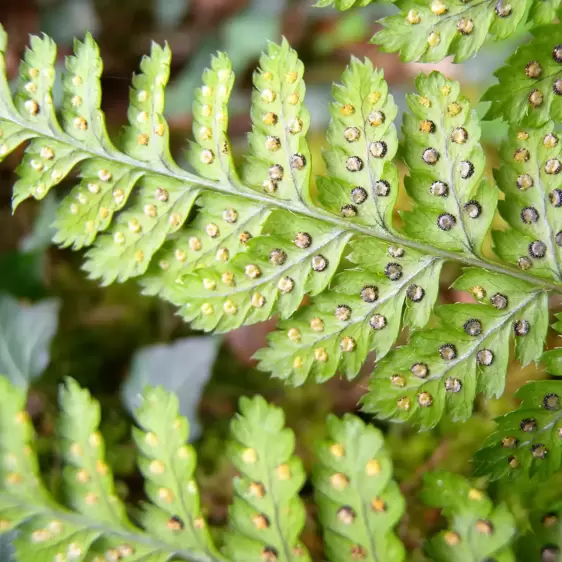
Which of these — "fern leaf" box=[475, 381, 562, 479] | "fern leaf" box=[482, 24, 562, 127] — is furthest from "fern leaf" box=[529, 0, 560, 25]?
"fern leaf" box=[475, 381, 562, 479]

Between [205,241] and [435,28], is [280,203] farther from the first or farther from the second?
[435,28]

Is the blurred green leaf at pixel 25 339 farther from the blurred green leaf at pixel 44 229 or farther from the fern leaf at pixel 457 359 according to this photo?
the fern leaf at pixel 457 359

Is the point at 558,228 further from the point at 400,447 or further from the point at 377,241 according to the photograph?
the point at 400,447

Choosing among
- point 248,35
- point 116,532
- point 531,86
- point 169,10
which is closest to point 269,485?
point 116,532

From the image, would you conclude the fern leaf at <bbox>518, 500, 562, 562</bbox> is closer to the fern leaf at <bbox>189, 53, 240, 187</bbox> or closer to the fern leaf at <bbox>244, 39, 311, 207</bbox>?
the fern leaf at <bbox>244, 39, 311, 207</bbox>

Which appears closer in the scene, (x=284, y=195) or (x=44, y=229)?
(x=284, y=195)

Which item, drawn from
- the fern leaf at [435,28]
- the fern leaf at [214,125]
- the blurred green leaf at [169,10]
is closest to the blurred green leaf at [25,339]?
the fern leaf at [214,125]
